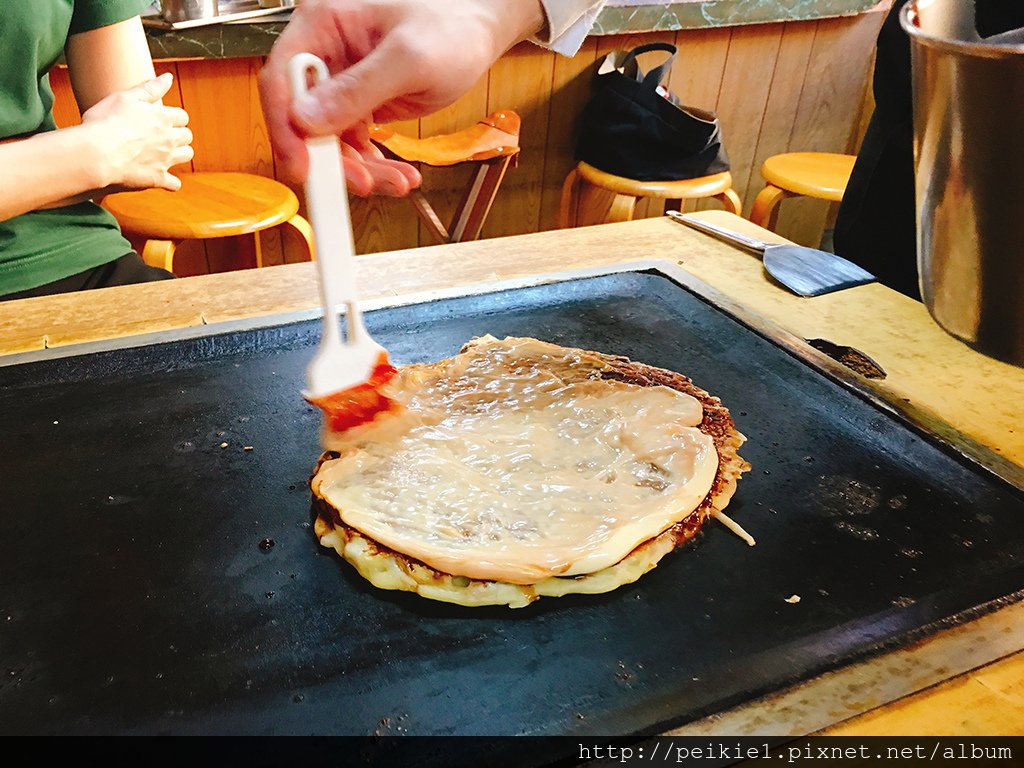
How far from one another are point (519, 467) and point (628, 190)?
1.91 meters

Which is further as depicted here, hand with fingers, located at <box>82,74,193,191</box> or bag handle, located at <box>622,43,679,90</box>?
bag handle, located at <box>622,43,679,90</box>

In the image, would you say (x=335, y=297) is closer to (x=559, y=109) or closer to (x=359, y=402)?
(x=359, y=402)

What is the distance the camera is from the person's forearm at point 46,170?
4.56 feet

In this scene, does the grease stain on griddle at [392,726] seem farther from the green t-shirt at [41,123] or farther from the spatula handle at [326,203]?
the green t-shirt at [41,123]

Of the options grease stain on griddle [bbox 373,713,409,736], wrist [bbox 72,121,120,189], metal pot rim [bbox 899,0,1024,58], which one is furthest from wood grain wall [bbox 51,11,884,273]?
metal pot rim [bbox 899,0,1024,58]

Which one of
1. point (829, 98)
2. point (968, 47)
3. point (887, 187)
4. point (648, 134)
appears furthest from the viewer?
point (829, 98)

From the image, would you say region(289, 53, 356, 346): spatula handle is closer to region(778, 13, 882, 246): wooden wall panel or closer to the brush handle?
the brush handle

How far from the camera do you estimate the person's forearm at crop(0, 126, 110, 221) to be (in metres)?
1.39

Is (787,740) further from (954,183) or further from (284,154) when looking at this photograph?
(284,154)

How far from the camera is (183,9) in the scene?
2.22 metres

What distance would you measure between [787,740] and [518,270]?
1.06m

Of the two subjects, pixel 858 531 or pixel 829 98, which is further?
pixel 829 98

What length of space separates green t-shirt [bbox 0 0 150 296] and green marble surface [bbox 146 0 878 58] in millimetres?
602

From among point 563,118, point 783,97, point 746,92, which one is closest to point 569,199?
point 563,118
